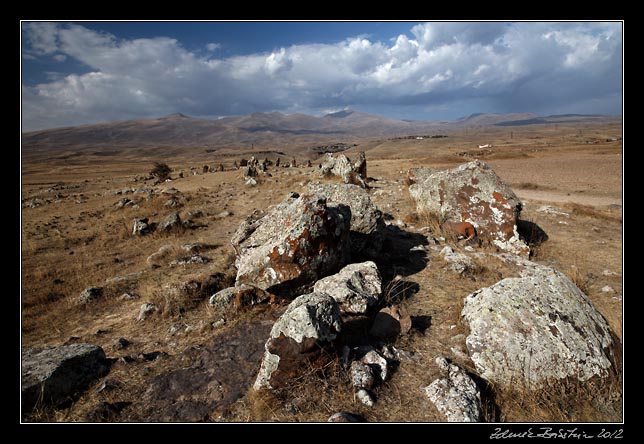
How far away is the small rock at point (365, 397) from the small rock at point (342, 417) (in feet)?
0.86

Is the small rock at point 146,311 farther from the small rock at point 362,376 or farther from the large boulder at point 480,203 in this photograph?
the large boulder at point 480,203

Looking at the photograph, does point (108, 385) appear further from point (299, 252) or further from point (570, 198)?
point (570, 198)

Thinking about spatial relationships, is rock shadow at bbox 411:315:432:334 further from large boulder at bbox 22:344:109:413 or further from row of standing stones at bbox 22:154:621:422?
large boulder at bbox 22:344:109:413

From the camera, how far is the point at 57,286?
26.7ft

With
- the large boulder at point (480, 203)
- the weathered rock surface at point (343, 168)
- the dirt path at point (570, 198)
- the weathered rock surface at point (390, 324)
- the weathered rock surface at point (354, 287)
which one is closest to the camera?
the weathered rock surface at point (390, 324)

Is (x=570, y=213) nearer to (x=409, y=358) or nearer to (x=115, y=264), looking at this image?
(x=409, y=358)

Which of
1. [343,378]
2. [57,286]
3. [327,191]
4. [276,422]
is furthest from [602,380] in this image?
[57,286]

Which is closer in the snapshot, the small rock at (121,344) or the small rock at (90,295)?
the small rock at (121,344)

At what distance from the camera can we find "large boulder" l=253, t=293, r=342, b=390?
378 cm

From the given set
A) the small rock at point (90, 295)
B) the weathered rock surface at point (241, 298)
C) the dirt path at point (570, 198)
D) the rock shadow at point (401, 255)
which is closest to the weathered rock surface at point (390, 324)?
the rock shadow at point (401, 255)

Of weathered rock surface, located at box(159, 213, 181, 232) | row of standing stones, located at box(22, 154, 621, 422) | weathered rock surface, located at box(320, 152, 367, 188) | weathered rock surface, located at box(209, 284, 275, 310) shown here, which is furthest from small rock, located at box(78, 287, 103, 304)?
weathered rock surface, located at box(320, 152, 367, 188)

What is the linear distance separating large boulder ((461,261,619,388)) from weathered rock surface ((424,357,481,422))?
0.39 m

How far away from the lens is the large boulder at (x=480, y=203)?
29.0ft

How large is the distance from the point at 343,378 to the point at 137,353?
11.0 ft
